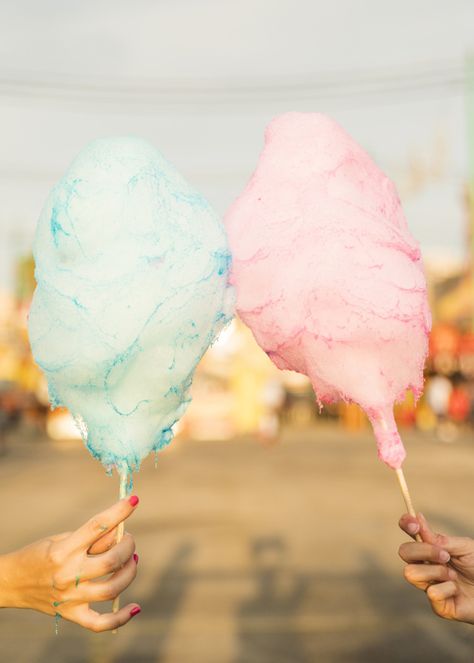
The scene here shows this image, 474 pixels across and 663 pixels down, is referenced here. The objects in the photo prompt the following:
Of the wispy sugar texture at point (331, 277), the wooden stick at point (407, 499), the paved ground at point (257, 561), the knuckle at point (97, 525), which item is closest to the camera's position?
the knuckle at point (97, 525)

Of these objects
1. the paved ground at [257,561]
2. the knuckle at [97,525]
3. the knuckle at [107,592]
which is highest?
the knuckle at [97,525]

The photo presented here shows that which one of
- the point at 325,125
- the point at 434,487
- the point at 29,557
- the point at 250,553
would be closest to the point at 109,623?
the point at 29,557

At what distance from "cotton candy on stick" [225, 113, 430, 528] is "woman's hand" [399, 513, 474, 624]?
0.31m

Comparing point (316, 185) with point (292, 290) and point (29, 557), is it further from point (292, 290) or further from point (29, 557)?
point (29, 557)

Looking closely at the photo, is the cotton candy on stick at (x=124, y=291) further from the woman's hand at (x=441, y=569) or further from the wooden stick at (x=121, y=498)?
the woman's hand at (x=441, y=569)

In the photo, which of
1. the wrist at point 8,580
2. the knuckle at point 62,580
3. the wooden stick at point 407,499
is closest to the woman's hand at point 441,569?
the wooden stick at point 407,499

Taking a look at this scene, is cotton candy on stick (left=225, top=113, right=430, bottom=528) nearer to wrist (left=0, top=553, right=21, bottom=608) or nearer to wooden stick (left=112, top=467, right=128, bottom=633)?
wooden stick (left=112, top=467, right=128, bottom=633)

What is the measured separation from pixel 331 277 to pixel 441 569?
31.0 inches

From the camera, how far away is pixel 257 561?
784cm

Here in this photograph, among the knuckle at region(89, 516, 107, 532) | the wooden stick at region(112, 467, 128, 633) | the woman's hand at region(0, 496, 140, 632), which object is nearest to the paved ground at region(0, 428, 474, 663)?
the wooden stick at region(112, 467, 128, 633)

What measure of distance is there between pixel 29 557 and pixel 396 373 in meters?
1.08

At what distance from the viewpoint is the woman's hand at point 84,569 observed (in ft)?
7.09

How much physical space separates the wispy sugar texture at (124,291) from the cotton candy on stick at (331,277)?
14 centimetres

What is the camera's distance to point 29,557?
7.37 feet
